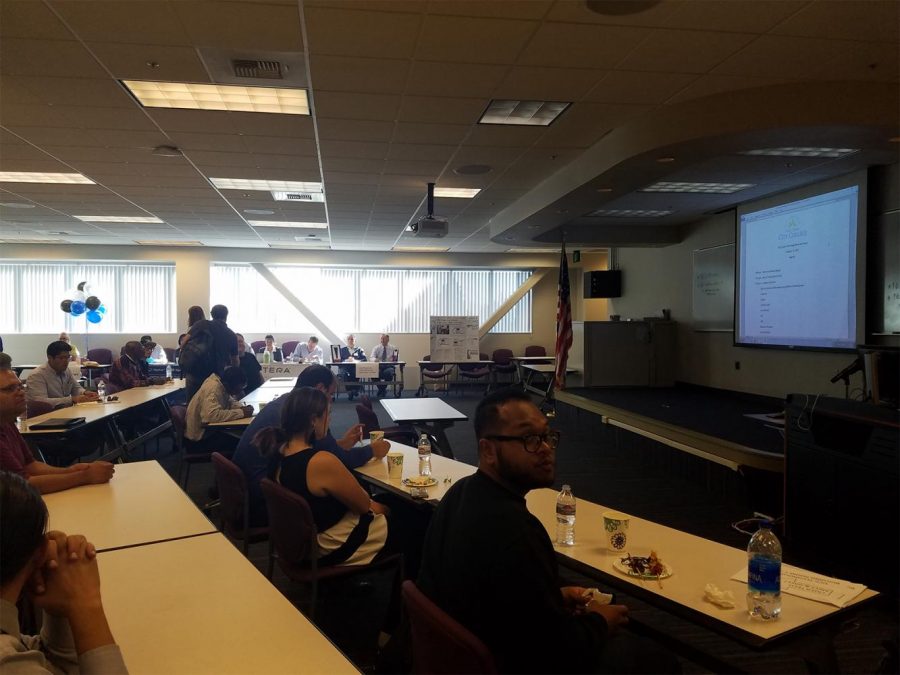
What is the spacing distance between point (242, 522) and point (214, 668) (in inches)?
74.7

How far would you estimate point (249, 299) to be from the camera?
44.2 ft

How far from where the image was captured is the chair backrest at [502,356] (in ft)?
43.3

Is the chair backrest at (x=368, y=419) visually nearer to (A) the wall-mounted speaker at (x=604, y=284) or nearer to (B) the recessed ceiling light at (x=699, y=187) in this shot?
(B) the recessed ceiling light at (x=699, y=187)

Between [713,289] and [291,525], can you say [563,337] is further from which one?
[291,525]

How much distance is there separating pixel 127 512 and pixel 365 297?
11692 mm

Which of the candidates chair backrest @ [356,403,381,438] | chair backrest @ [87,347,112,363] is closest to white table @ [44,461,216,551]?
chair backrest @ [356,403,381,438]

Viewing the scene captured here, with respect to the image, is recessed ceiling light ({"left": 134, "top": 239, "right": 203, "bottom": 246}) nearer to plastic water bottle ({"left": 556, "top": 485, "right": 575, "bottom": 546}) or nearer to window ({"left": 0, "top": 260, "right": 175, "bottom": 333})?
window ({"left": 0, "top": 260, "right": 175, "bottom": 333})

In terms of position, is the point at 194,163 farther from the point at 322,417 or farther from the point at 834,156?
the point at 834,156

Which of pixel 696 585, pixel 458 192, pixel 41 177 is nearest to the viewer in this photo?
pixel 696 585

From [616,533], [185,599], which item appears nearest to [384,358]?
[616,533]

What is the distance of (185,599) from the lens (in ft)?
A: 5.42

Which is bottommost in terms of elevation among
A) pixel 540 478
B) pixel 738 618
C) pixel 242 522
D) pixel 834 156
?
pixel 242 522

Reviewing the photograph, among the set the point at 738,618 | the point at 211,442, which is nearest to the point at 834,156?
the point at 738,618

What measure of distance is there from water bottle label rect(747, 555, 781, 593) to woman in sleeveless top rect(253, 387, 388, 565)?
1.60 meters
